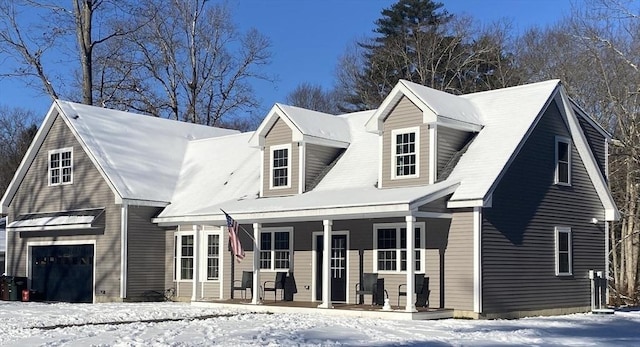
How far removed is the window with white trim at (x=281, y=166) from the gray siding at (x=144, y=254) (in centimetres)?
482

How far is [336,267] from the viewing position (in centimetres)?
2441

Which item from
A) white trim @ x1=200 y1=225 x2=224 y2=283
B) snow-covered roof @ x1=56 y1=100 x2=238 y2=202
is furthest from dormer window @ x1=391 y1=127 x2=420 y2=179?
snow-covered roof @ x1=56 y1=100 x2=238 y2=202

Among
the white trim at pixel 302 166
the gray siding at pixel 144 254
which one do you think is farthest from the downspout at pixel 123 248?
the white trim at pixel 302 166

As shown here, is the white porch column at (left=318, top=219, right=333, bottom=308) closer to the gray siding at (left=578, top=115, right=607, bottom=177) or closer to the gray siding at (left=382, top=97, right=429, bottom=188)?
the gray siding at (left=382, top=97, right=429, bottom=188)

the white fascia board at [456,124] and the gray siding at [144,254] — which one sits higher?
the white fascia board at [456,124]

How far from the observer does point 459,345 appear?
50.8ft

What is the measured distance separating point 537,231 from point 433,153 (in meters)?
3.45

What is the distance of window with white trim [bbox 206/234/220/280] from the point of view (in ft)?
90.4

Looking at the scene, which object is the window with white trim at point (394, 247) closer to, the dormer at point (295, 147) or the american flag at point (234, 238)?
the dormer at point (295, 147)

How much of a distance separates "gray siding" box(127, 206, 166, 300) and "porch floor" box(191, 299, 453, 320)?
11.0 feet

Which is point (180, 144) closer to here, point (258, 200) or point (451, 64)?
point (258, 200)

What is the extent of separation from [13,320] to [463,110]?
1245 centimetres

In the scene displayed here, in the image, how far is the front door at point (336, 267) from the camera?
2417cm

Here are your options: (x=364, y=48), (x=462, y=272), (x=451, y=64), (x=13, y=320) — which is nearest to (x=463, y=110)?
(x=462, y=272)
